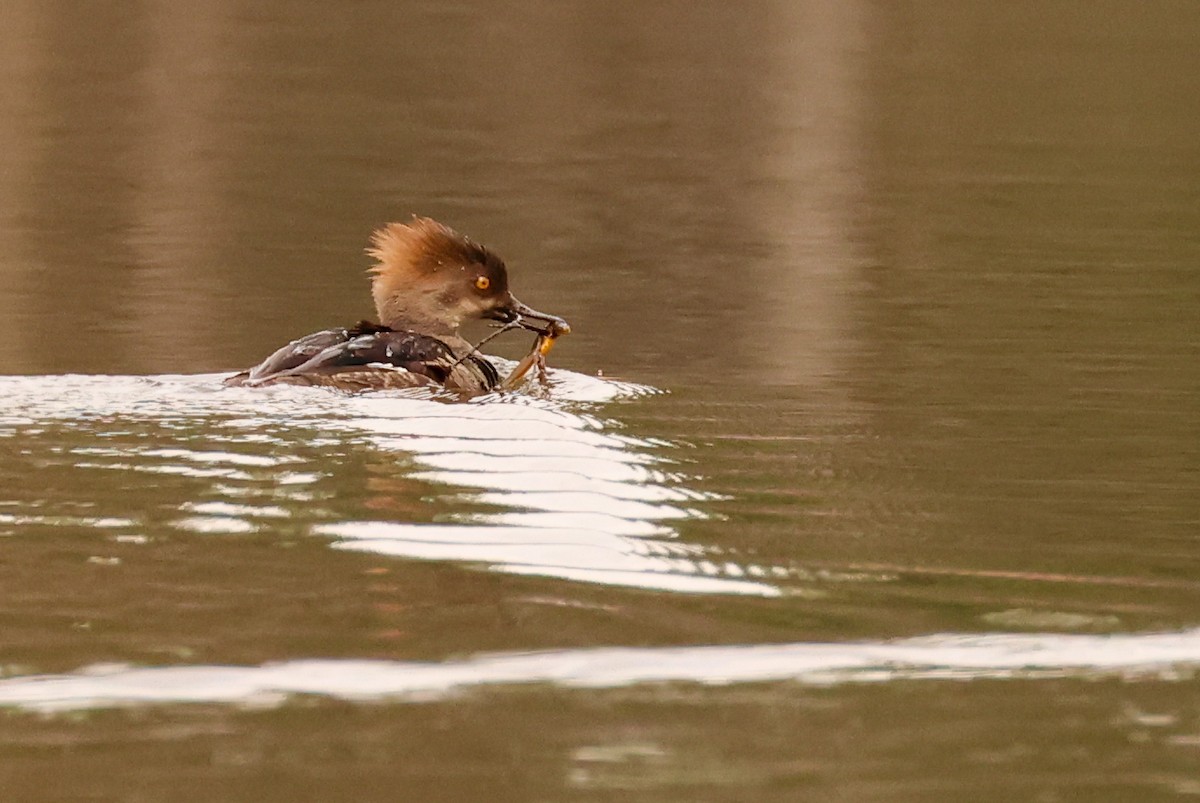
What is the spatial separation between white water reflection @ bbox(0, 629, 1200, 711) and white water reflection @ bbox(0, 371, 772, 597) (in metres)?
0.59

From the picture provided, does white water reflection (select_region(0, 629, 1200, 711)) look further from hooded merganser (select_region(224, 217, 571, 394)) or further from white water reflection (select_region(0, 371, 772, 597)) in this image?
hooded merganser (select_region(224, 217, 571, 394))

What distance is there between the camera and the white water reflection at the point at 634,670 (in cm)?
488

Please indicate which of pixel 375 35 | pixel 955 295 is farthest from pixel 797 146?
pixel 375 35

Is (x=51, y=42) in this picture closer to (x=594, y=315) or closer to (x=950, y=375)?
(x=594, y=315)

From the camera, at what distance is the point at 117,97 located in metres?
24.6

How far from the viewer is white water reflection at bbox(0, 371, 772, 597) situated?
20.2ft

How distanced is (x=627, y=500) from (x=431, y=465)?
2.46ft

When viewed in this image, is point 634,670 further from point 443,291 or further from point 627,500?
point 443,291

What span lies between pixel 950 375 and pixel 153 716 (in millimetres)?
5663

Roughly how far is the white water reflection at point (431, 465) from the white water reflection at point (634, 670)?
590 millimetres

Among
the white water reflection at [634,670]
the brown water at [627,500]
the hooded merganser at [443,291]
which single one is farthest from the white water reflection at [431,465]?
the white water reflection at [634,670]

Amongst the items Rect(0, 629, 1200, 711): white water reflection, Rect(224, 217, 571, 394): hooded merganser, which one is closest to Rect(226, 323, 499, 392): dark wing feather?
Rect(224, 217, 571, 394): hooded merganser

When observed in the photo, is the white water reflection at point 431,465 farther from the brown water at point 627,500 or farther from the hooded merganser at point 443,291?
the hooded merganser at point 443,291

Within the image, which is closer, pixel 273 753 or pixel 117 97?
pixel 273 753
